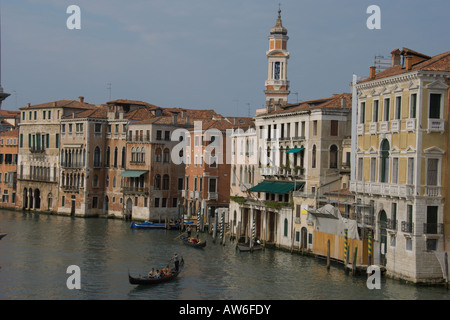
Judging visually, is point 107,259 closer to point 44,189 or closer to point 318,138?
point 318,138

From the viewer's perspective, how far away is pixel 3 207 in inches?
2464

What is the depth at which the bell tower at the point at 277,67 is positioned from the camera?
50.1m

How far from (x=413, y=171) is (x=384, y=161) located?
2.41m

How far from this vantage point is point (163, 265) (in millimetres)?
32156

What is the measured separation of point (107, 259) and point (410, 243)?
13662mm

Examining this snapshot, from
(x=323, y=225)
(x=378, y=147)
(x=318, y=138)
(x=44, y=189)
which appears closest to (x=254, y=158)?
(x=318, y=138)

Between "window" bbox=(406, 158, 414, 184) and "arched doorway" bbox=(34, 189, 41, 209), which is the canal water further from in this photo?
"arched doorway" bbox=(34, 189, 41, 209)

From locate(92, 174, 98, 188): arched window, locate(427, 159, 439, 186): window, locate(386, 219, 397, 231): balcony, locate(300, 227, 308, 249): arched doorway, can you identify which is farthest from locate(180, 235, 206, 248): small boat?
locate(92, 174, 98, 188): arched window

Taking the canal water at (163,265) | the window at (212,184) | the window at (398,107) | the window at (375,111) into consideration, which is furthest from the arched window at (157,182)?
the window at (398,107)

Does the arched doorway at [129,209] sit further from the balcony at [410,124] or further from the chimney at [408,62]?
the balcony at [410,124]

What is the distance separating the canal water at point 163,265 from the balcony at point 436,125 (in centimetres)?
A: 534

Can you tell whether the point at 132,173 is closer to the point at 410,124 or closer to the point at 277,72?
the point at 277,72

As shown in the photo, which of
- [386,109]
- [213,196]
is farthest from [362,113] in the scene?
[213,196]

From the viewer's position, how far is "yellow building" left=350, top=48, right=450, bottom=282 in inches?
1027
